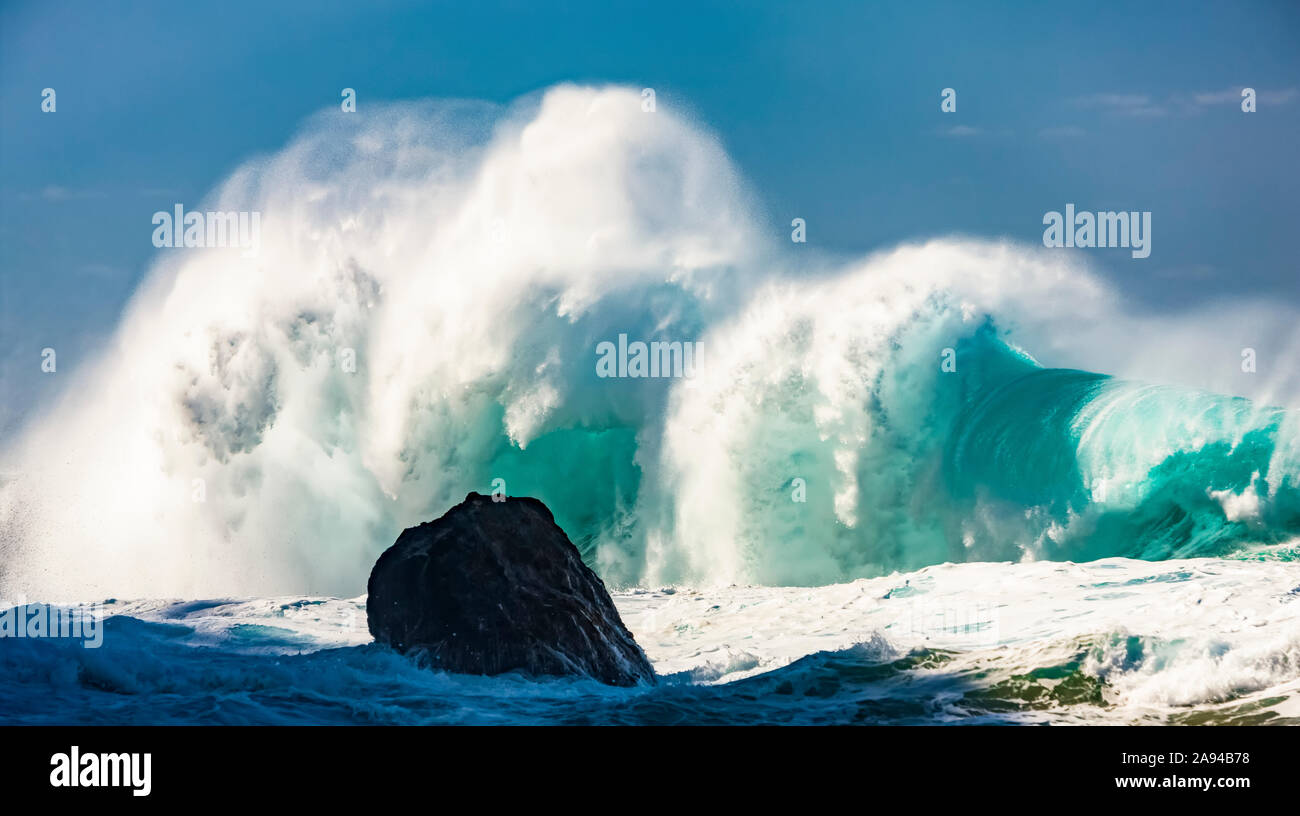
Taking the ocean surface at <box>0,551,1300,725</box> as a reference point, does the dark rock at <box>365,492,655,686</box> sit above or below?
above

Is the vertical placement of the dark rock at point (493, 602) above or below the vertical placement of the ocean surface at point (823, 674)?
above

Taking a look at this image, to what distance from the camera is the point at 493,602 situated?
1114 cm

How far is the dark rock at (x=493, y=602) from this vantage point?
11.0 m

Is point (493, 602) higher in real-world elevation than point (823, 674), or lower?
higher

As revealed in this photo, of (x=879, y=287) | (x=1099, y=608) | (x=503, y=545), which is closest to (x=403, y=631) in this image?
(x=503, y=545)

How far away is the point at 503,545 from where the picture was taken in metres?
11.6

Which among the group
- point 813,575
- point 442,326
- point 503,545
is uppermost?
point 442,326

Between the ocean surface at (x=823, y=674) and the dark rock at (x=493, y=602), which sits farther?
the dark rock at (x=493, y=602)

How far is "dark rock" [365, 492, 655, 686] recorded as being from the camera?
11000 millimetres

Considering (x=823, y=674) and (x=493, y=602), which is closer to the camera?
(x=493, y=602)

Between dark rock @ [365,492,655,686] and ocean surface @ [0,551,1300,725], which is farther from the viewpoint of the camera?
dark rock @ [365,492,655,686]

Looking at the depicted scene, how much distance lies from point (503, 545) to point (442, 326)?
1357cm
